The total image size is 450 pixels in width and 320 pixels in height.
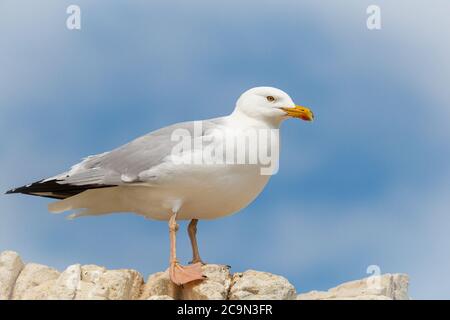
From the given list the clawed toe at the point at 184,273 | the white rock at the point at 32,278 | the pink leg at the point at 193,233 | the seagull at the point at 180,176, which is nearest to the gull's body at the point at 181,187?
the seagull at the point at 180,176

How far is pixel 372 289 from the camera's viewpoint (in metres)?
9.34

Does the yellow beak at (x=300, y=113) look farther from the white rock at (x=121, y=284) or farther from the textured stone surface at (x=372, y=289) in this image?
the white rock at (x=121, y=284)

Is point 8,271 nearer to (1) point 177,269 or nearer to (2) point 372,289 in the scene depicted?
(1) point 177,269

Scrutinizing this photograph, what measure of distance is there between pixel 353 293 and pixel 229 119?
270cm

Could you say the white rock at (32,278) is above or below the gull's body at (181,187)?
below

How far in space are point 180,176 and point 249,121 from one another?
122cm

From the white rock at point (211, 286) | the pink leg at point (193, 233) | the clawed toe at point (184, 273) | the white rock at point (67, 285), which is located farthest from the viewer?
the pink leg at point (193, 233)

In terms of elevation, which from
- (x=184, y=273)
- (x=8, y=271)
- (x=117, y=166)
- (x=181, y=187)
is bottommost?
(x=184, y=273)

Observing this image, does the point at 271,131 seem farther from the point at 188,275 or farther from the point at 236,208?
the point at 188,275

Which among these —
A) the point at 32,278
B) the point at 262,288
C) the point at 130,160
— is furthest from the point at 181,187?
the point at 32,278

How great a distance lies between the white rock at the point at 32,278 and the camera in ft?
31.7

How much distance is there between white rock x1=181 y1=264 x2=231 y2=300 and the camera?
881 centimetres
